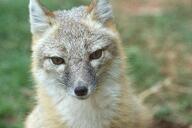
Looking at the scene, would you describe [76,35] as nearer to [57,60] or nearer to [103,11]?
[57,60]

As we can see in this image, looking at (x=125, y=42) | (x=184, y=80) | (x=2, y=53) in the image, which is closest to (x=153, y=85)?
(x=184, y=80)

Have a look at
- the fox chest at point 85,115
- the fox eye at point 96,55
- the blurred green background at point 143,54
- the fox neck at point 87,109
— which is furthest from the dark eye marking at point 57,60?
the blurred green background at point 143,54

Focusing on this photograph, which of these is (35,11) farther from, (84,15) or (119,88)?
(119,88)

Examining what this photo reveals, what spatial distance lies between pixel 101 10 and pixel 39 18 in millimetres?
580

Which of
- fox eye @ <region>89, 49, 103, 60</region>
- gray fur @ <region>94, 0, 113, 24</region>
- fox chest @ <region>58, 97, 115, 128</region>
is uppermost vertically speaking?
gray fur @ <region>94, 0, 113, 24</region>

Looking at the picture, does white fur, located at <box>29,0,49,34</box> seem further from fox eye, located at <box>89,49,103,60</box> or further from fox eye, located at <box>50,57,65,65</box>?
fox eye, located at <box>89,49,103,60</box>

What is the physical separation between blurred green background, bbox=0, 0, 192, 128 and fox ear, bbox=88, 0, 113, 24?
2.88 feet

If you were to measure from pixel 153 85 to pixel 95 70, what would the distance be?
2.78 meters

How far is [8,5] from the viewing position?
10.7m

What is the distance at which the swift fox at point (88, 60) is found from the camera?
5.88m

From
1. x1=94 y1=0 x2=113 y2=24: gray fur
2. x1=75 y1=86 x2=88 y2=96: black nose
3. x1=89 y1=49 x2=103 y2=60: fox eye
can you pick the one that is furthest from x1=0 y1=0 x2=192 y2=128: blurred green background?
x1=75 y1=86 x2=88 y2=96: black nose

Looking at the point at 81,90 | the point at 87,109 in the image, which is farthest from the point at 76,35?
the point at 87,109

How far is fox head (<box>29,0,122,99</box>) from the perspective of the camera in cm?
573

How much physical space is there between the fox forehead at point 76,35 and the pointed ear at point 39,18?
0.26 feet
